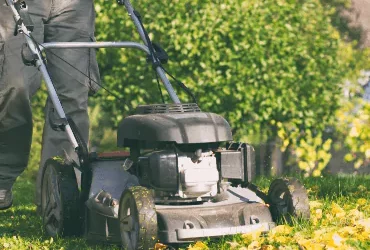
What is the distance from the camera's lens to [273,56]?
9125 millimetres

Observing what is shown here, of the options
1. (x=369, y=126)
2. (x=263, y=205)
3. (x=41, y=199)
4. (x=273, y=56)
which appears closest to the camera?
(x=263, y=205)

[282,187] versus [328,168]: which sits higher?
[282,187]

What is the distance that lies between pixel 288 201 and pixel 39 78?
193cm

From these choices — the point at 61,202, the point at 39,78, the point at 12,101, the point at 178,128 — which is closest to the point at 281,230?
the point at 178,128

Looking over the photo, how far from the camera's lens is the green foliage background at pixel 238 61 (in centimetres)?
906

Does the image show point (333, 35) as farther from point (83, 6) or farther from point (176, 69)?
point (83, 6)

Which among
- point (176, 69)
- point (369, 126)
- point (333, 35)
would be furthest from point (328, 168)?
point (369, 126)

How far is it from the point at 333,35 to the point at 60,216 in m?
5.59

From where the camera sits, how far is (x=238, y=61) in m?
9.07

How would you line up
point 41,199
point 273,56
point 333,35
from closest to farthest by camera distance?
point 41,199
point 273,56
point 333,35

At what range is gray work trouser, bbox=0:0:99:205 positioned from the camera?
18.2 feet

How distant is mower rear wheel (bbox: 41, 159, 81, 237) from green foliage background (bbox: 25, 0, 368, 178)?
4.09 metres

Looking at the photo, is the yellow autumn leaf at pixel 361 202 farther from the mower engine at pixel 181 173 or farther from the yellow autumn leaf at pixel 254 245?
the yellow autumn leaf at pixel 254 245

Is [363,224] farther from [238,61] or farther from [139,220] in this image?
[238,61]
